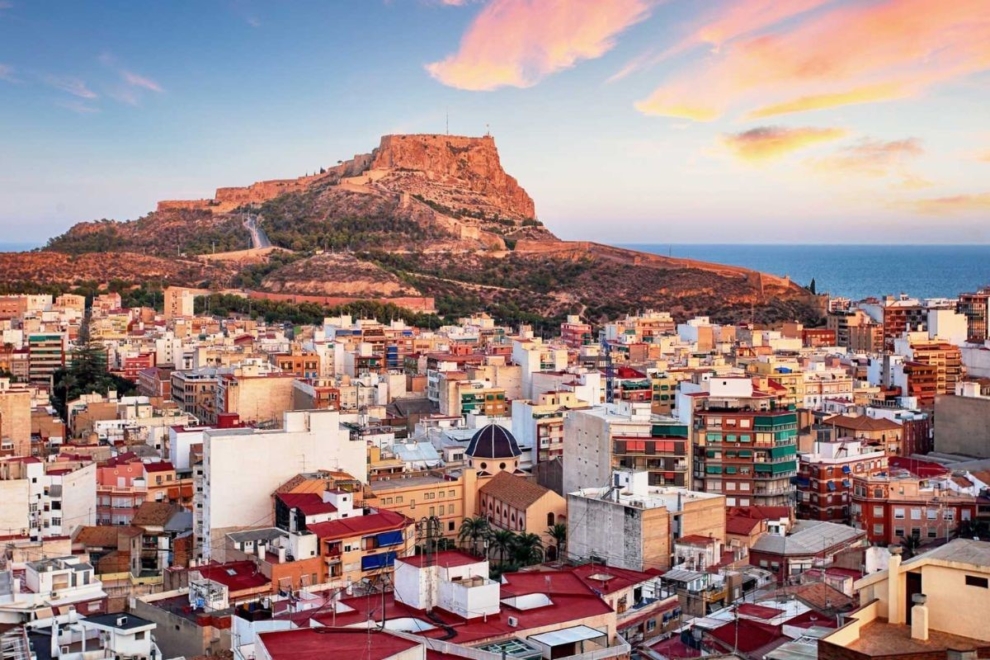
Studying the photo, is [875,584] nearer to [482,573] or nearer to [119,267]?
[482,573]

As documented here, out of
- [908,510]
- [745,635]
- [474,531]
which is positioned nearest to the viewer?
[745,635]

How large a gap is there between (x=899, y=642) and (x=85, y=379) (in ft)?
129

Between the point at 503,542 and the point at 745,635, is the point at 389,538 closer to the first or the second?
the point at 503,542

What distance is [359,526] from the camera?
20953mm

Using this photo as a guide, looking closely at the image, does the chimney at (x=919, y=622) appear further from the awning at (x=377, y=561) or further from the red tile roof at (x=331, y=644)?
the awning at (x=377, y=561)

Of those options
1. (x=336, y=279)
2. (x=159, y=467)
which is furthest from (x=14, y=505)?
(x=336, y=279)

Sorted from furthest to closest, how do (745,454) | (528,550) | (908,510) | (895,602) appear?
(745,454), (908,510), (528,550), (895,602)

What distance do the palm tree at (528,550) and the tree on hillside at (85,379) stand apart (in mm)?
20775

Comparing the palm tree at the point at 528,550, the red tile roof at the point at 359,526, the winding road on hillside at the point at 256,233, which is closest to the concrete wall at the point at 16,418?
the red tile roof at the point at 359,526

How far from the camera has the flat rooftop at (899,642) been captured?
26.5ft

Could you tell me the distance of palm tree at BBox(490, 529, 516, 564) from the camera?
76.0 feet

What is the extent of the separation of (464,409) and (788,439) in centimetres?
1197

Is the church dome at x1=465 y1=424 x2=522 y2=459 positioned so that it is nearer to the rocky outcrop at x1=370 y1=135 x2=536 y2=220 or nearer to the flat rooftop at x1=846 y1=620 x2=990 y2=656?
the flat rooftop at x1=846 y1=620 x2=990 y2=656

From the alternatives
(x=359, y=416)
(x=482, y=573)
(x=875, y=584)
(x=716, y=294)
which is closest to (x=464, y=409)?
(x=359, y=416)
